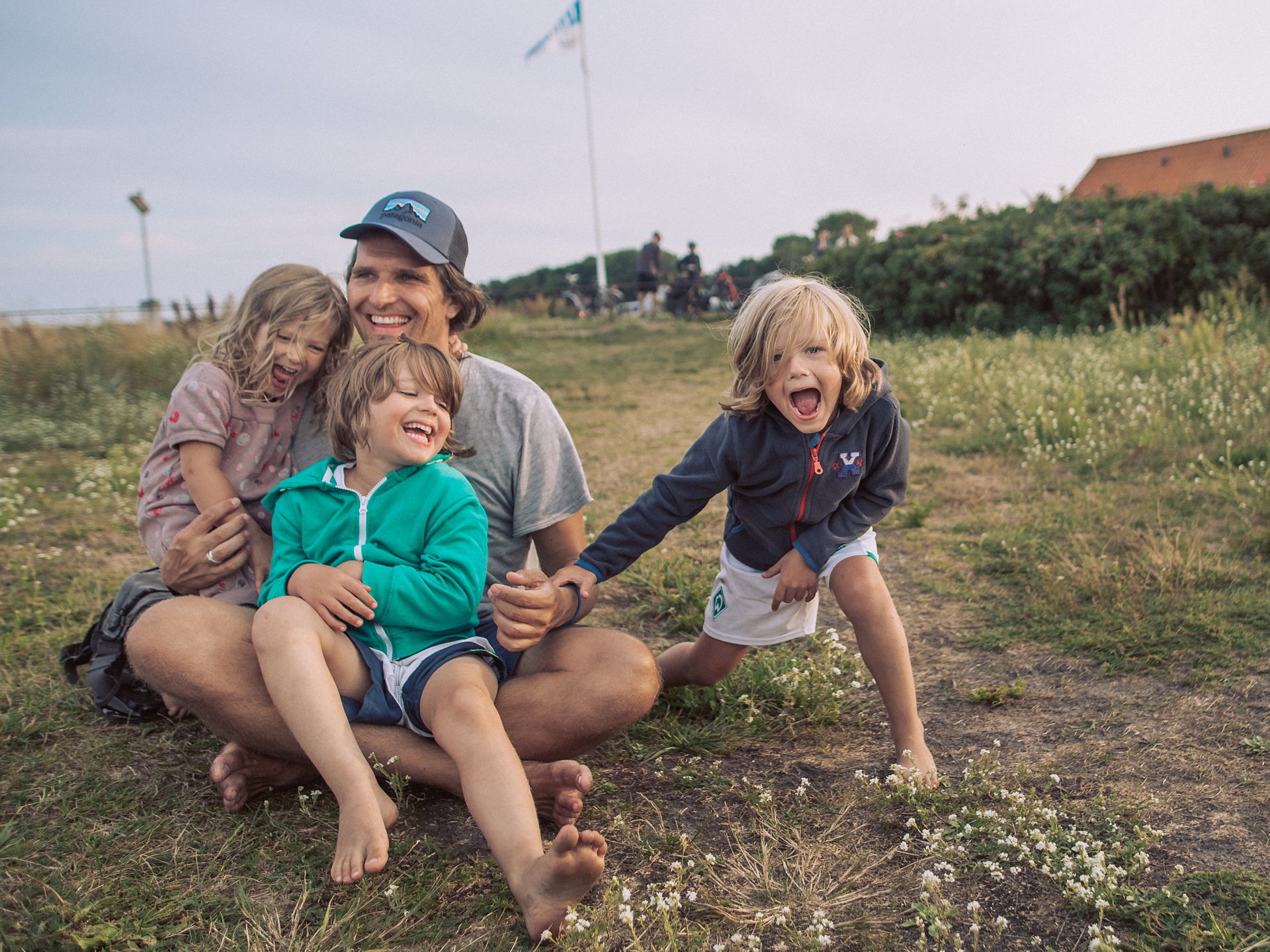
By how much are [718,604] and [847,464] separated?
63 centimetres

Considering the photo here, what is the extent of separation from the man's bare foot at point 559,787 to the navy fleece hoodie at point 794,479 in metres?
0.58

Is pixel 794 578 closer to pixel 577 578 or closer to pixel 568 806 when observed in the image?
pixel 577 578

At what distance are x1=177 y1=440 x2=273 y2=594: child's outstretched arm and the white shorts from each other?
1378 mm

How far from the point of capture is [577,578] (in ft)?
8.11

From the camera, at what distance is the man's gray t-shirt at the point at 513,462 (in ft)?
8.73

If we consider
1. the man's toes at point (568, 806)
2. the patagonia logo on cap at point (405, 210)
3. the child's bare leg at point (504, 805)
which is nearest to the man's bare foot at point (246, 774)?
the child's bare leg at point (504, 805)

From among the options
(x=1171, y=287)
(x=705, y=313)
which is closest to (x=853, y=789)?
(x=1171, y=287)

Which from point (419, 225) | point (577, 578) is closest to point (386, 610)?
point (577, 578)

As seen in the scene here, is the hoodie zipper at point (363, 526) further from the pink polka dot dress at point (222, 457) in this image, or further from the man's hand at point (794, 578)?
the man's hand at point (794, 578)

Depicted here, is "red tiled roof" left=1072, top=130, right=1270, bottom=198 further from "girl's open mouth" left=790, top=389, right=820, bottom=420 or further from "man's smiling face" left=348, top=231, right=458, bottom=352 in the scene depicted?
"man's smiling face" left=348, top=231, right=458, bottom=352

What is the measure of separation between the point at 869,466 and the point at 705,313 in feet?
60.1

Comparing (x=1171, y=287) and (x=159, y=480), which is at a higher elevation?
(x=1171, y=287)

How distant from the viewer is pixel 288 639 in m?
2.11

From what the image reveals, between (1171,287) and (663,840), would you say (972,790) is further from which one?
(1171,287)
